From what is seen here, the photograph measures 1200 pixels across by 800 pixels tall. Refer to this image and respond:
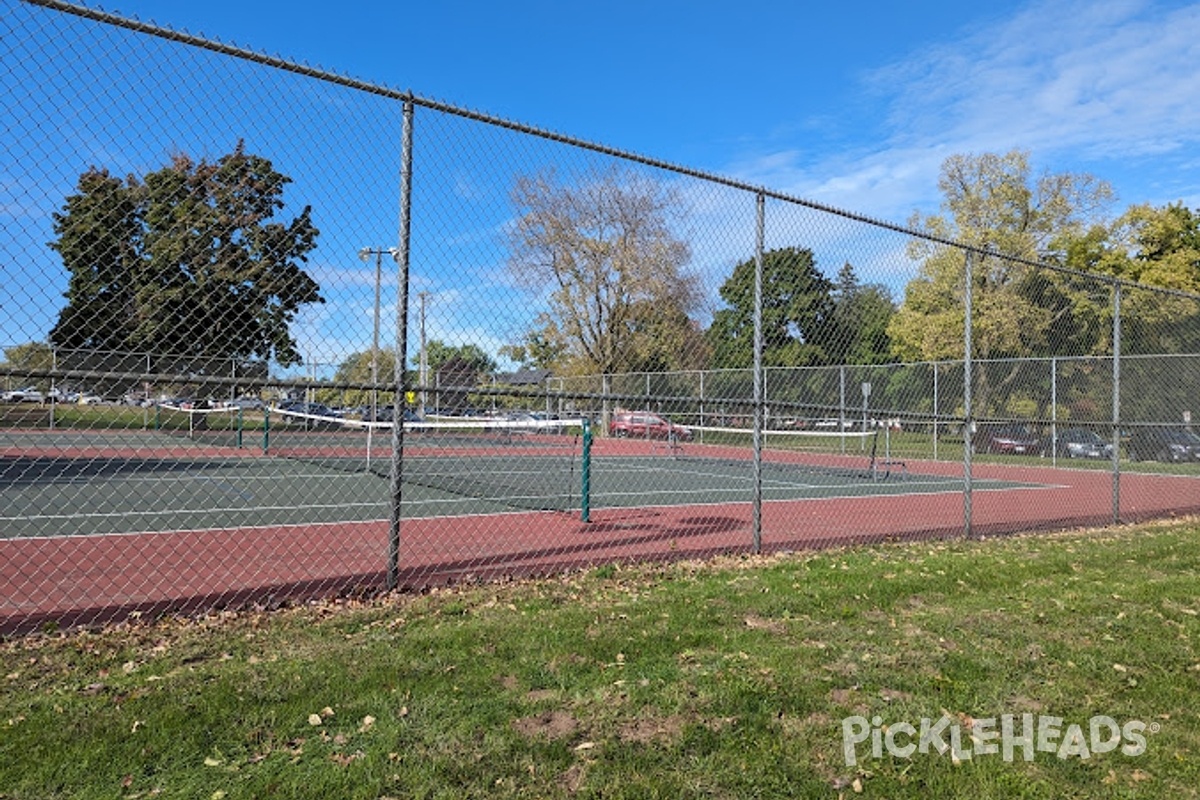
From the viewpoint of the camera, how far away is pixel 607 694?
3.43m

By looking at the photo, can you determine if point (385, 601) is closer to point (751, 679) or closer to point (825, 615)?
point (751, 679)

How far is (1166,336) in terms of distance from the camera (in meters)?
17.4

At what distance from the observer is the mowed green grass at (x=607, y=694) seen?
2693mm

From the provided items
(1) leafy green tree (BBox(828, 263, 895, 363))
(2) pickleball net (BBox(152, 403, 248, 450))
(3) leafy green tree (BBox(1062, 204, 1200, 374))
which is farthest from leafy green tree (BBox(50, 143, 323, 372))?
(3) leafy green tree (BBox(1062, 204, 1200, 374))

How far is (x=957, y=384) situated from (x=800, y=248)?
14269 mm

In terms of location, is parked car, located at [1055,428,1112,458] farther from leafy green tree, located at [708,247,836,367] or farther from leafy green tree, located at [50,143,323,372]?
leafy green tree, located at [50,143,323,372]

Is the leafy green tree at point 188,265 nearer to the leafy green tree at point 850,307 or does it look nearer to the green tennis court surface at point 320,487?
the green tennis court surface at point 320,487

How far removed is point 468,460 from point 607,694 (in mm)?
15621

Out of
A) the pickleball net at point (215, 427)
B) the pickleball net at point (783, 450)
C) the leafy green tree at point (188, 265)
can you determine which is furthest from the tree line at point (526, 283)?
the pickleball net at point (215, 427)

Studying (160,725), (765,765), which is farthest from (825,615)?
(160,725)

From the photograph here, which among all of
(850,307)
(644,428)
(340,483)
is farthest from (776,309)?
(644,428)

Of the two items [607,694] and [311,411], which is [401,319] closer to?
[607,694]

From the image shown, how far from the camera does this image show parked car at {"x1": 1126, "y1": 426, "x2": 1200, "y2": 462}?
1561 centimetres

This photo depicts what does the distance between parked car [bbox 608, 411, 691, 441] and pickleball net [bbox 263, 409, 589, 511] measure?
2012 millimetres
